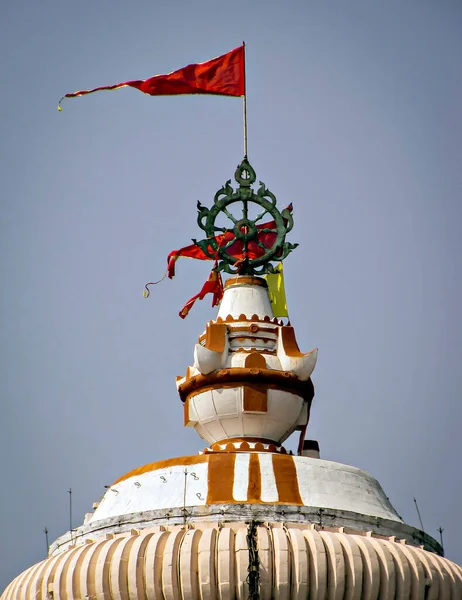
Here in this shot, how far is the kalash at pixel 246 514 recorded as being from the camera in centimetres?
3262

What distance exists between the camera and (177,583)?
32.7m

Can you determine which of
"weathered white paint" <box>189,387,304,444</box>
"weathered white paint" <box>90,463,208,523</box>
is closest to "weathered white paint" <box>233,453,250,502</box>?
"weathered white paint" <box>90,463,208,523</box>

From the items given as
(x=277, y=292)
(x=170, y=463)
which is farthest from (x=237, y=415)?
(x=277, y=292)

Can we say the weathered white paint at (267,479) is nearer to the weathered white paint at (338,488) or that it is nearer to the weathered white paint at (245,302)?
the weathered white paint at (338,488)

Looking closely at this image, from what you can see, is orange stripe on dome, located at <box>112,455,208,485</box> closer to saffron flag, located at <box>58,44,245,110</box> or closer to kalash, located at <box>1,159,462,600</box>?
kalash, located at <box>1,159,462,600</box>

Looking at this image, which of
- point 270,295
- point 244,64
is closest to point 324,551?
point 270,295

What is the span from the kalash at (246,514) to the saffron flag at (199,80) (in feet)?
16.6

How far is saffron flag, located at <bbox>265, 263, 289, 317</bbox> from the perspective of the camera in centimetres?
4300

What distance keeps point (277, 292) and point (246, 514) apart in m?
10.5

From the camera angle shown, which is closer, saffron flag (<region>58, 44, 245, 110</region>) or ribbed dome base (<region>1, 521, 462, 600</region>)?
ribbed dome base (<region>1, 521, 462, 600</region>)

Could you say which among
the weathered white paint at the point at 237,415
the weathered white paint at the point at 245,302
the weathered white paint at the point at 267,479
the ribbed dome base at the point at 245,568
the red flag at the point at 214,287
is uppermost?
the red flag at the point at 214,287

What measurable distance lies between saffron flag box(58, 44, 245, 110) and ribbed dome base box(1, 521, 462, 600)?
1488 cm

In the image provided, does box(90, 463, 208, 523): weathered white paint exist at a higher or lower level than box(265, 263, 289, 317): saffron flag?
lower

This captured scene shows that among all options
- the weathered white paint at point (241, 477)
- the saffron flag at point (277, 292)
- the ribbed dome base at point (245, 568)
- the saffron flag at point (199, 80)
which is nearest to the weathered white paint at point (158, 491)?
the weathered white paint at point (241, 477)
